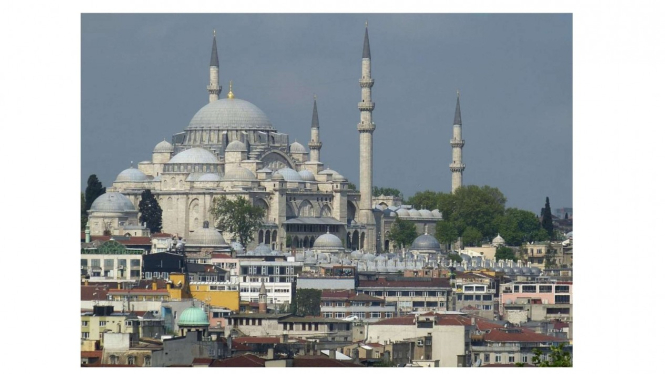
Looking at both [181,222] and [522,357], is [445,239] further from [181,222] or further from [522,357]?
[522,357]

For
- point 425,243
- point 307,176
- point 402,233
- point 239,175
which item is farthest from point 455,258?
point 307,176

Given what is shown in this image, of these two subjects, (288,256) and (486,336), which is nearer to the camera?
(486,336)

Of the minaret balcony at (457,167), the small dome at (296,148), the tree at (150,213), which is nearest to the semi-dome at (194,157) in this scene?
the tree at (150,213)

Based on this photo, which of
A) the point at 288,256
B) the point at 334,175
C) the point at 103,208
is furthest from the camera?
the point at 334,175

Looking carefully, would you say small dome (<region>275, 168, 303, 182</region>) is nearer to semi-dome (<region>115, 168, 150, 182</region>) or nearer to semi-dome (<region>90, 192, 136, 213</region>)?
A: semi-dome (<region>115, 168, 150, 182</region>)

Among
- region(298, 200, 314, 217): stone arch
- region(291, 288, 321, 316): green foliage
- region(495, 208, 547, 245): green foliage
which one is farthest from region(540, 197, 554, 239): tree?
region(291, 288, 321, 316): green foliage

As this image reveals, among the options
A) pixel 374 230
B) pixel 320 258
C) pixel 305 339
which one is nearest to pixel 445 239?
pixel 374 230

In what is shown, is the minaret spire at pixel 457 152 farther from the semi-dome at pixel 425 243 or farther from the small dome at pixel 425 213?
the semi-dome at pixel 425 243
